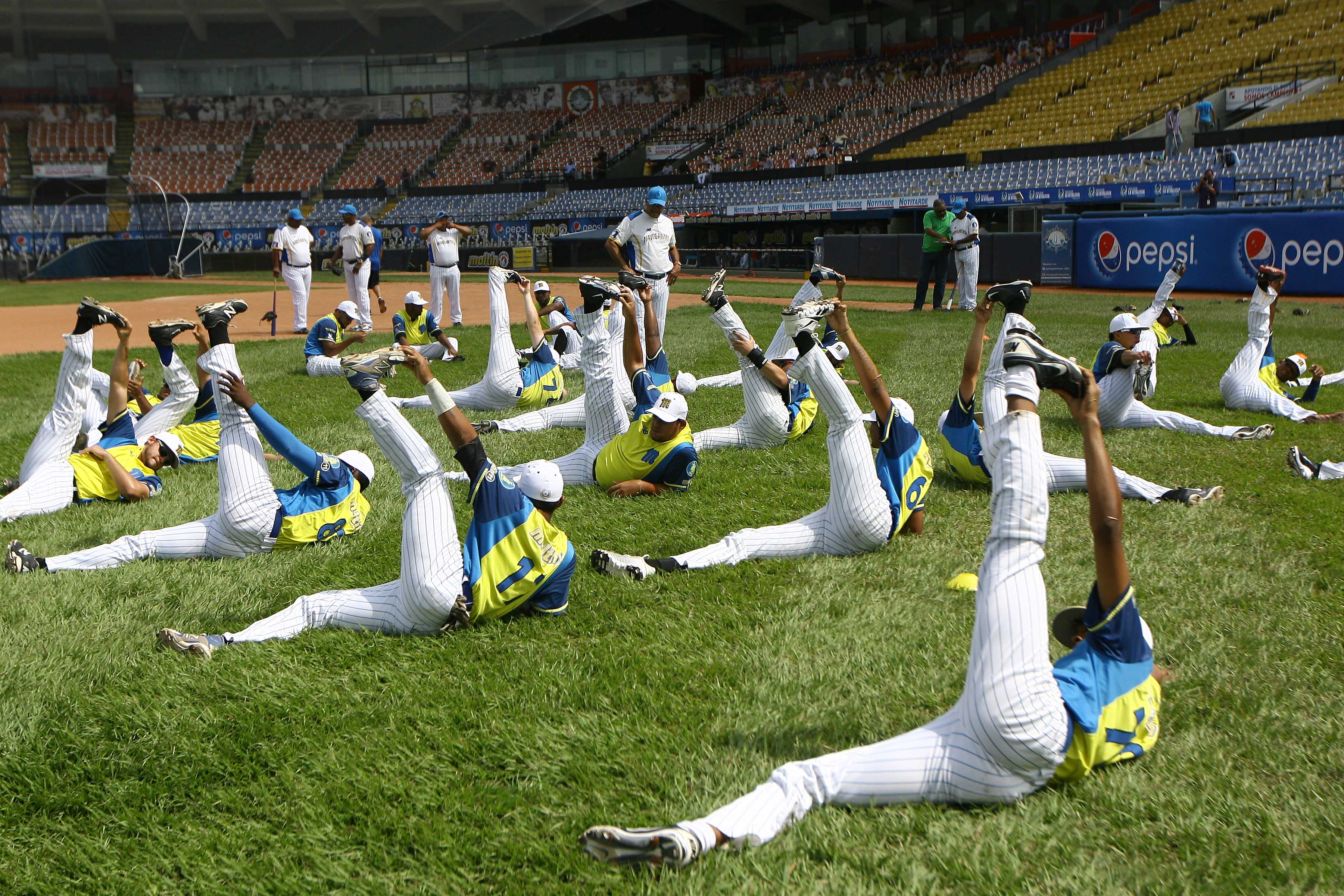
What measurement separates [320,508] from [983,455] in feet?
14.1

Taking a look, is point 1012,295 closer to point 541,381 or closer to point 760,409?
point 760,409

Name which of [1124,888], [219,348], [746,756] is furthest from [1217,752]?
[219,348]

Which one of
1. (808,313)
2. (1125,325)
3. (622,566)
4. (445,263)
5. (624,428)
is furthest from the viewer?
(445,263)

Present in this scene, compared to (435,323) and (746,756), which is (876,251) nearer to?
(435,323)

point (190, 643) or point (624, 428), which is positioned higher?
point (624, 428)

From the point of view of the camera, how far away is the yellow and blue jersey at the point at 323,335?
11359 millimetres

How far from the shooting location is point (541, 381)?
10352mm

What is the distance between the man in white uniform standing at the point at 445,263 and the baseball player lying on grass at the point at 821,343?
20.3 ft

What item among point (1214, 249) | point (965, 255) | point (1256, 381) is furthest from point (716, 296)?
point (1214, 249)

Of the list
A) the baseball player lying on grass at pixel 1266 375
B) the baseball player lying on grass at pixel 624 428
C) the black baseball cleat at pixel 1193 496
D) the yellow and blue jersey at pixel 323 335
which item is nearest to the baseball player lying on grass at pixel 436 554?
the baseball player lying on grass at pixel 624 428

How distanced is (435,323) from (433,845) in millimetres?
10998

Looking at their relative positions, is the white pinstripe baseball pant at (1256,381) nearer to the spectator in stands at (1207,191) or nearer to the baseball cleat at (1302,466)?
the baseball cleat at (1302,466)

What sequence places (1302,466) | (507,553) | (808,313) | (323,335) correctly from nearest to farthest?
(507,553) → (808,313) → (1302,466) → (323,335)

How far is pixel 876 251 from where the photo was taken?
2741 cm
